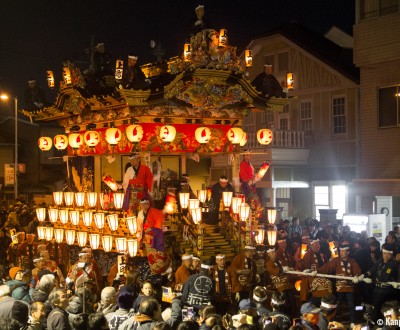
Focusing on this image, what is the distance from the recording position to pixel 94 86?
19547 mm

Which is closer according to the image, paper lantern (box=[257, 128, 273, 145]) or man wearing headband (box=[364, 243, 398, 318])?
man wearing headband (box=[364, 243, 398, 318])

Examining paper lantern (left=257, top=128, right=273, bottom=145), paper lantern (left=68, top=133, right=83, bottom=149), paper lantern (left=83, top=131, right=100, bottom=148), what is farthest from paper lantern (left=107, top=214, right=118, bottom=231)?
paper lantern (left=257, top=128, right=273, bottom=145)

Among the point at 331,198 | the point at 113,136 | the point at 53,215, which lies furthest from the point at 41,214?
the point at 331,198

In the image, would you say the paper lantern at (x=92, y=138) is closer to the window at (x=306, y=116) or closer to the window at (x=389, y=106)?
the window at (x=389, y=106)

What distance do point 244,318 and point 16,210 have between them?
17.4 meters

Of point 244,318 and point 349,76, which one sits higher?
point 349,76

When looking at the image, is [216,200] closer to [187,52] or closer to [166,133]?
[166,133]

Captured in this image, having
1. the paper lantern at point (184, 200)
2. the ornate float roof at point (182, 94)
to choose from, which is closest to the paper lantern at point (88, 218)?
the paper lantern at point (184, 200)

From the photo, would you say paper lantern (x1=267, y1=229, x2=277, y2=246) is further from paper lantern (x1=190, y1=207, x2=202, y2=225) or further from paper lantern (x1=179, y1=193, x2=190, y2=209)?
paper lantern (x1=179, y1=193, x2=190, y2=209)

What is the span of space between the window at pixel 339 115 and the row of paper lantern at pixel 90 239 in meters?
14.6

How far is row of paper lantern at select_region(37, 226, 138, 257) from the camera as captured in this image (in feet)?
51.4

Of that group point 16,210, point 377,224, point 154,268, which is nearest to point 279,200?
point 377,224

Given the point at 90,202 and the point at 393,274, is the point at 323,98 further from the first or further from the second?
the point at 393,274

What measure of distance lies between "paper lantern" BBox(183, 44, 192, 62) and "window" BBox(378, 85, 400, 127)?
10354mm
